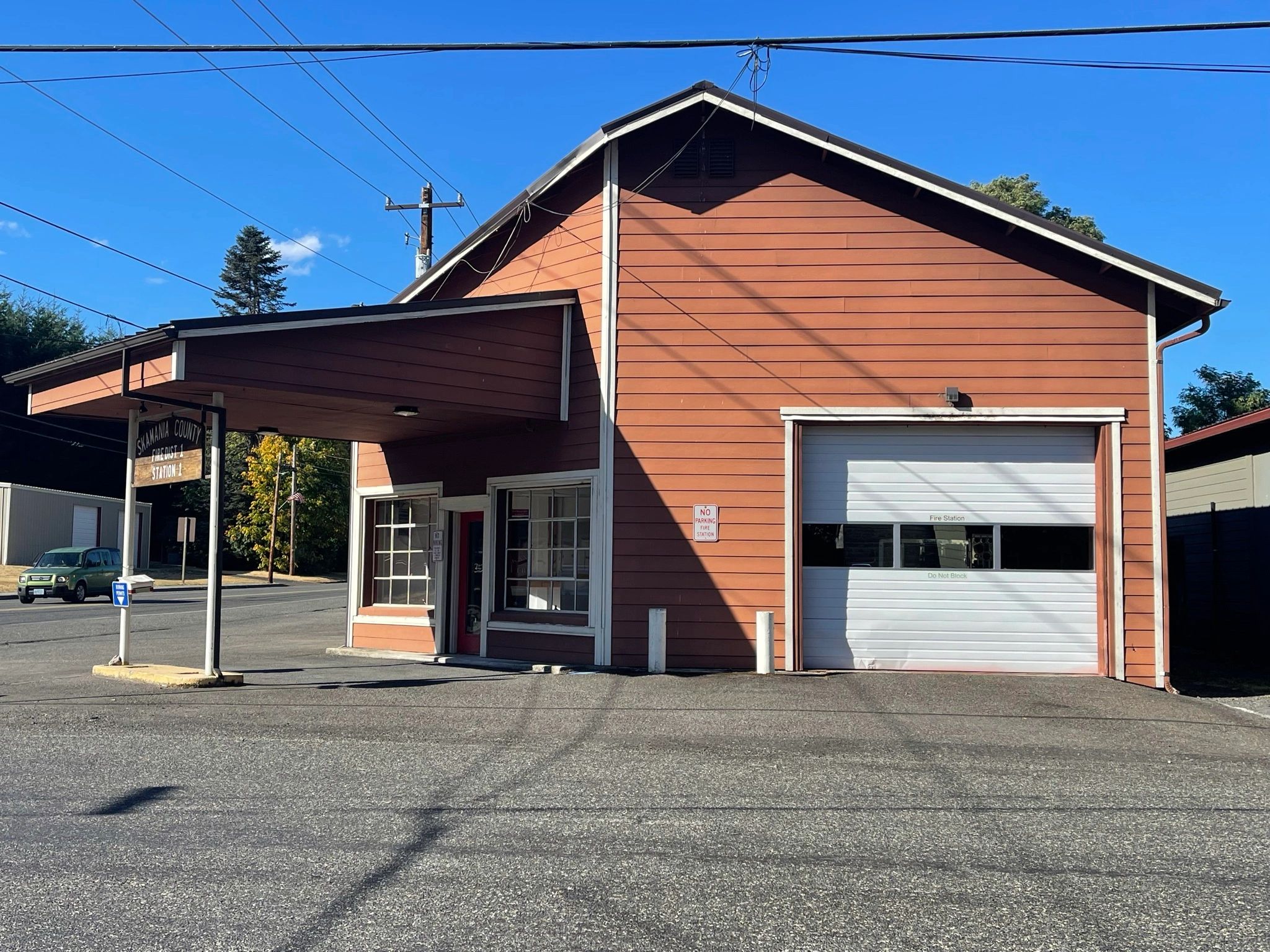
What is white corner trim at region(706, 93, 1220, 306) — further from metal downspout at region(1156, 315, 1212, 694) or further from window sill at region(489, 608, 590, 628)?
window sill at region(489, 608, 590, 628)

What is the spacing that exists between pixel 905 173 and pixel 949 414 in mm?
2814

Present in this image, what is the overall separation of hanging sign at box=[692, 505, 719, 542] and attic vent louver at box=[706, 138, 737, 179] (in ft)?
13.3

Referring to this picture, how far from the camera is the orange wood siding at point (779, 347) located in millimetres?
12500

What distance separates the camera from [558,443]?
13477 millimetres

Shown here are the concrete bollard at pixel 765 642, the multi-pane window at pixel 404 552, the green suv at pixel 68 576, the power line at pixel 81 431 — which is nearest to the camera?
the concrete bollard at pixel 765 642

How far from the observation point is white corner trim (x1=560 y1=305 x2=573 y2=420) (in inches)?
525

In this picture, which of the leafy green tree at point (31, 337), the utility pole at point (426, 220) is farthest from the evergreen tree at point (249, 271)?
the utility pole at point (426, 220)

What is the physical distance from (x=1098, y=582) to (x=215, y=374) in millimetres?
9710

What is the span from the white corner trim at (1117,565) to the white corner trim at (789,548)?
3.49 meters

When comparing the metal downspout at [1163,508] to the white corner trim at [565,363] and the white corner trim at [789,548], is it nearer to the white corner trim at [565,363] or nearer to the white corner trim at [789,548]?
the white corner trim at [789,548]

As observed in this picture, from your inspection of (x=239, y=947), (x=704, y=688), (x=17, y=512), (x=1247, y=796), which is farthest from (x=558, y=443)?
(x=17, y=512)

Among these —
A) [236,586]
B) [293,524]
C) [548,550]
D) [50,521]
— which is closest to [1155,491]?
[548,550]

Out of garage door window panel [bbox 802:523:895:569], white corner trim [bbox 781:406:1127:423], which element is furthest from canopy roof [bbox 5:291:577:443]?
garage door window panel [bbox 802:523:895:569]

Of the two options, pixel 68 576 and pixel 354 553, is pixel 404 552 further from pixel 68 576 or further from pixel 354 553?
pixel 68 576
